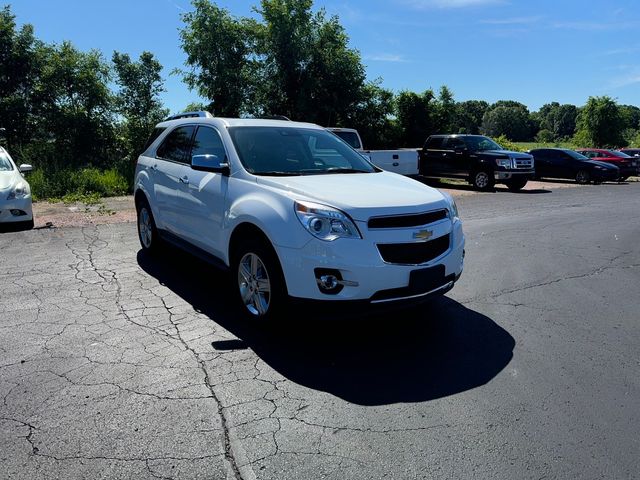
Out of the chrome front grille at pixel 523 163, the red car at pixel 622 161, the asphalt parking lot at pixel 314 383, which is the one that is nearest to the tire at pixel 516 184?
the chrome front grille at pixel 523 163

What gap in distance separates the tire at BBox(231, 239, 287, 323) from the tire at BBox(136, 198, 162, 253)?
Result: 2.64 metres

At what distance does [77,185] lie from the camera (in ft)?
46.5

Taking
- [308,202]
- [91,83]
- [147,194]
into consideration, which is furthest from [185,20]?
[308,202]

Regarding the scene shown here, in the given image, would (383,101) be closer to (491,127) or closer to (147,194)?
(147,194)

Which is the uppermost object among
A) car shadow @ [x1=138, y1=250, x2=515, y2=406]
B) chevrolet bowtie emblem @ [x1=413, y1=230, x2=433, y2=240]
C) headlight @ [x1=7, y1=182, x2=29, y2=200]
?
headlight @ [x1=7, y1=182, x2=29, y2=200]

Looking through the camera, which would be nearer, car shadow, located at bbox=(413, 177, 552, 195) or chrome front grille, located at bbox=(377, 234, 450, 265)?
chrome front grille, located at bbox=(377, 234, 450, 265)

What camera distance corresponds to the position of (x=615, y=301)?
17.6 feet

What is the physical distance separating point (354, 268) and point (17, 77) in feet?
59.9

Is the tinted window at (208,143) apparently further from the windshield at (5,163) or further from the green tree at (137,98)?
the green tree at (137,98)

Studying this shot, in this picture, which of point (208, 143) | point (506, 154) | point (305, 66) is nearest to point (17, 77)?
point (305, 66)

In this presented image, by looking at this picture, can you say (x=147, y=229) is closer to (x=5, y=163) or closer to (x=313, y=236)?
(x=313, y=236)

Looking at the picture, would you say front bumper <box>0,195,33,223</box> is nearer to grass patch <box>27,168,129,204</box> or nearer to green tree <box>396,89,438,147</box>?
grass patch <box>27,168,129,204</box>

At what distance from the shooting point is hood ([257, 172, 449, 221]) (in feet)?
12.8

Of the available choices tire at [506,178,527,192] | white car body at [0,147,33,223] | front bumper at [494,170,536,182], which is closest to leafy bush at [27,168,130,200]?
white car body at [0,147,33,223]
